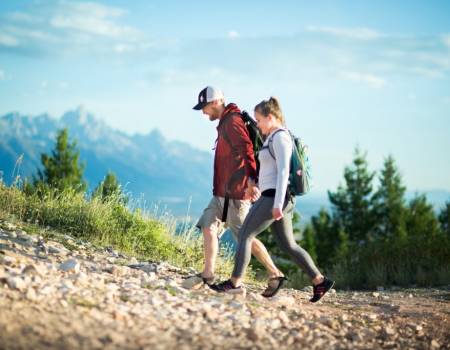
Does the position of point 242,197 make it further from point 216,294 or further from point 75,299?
point 75,299

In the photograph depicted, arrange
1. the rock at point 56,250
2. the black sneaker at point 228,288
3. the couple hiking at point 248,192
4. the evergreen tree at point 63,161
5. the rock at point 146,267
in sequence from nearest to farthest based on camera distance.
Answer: the couple hiking at point 248,192 → the black sneaker at point 228,288 → the rock at point 56,250 → the rock at point 146,267 → the evergreen tree at point 63,161

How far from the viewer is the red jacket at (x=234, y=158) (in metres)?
6.75

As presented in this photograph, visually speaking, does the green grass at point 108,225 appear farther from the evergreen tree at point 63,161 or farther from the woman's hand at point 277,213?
the evergreen tree at point 63,161

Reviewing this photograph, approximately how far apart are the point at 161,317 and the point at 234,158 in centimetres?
235

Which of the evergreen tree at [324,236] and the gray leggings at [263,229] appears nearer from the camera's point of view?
the gray leggings at [263,229]

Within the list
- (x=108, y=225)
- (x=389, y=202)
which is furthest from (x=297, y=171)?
(x=389, y=202)

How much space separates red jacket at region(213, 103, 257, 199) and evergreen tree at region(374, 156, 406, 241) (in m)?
45.3

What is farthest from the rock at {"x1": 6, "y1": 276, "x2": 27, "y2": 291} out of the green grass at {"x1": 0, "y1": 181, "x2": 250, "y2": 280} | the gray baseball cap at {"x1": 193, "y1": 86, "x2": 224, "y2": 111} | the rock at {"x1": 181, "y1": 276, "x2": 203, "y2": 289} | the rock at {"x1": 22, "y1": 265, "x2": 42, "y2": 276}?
the green grass at {"x1": 0, "y1": 181, "x2": 250, "y2": 280}

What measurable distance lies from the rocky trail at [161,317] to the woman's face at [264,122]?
70.3 inches

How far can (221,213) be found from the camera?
6961mm

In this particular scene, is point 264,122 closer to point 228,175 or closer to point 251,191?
point 228,175

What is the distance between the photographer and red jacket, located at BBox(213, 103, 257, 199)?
6.75 meters

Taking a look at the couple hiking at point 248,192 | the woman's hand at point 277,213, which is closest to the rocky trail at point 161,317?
the couple hiking at point 248,192

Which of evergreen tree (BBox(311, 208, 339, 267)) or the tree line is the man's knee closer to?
the tree line
